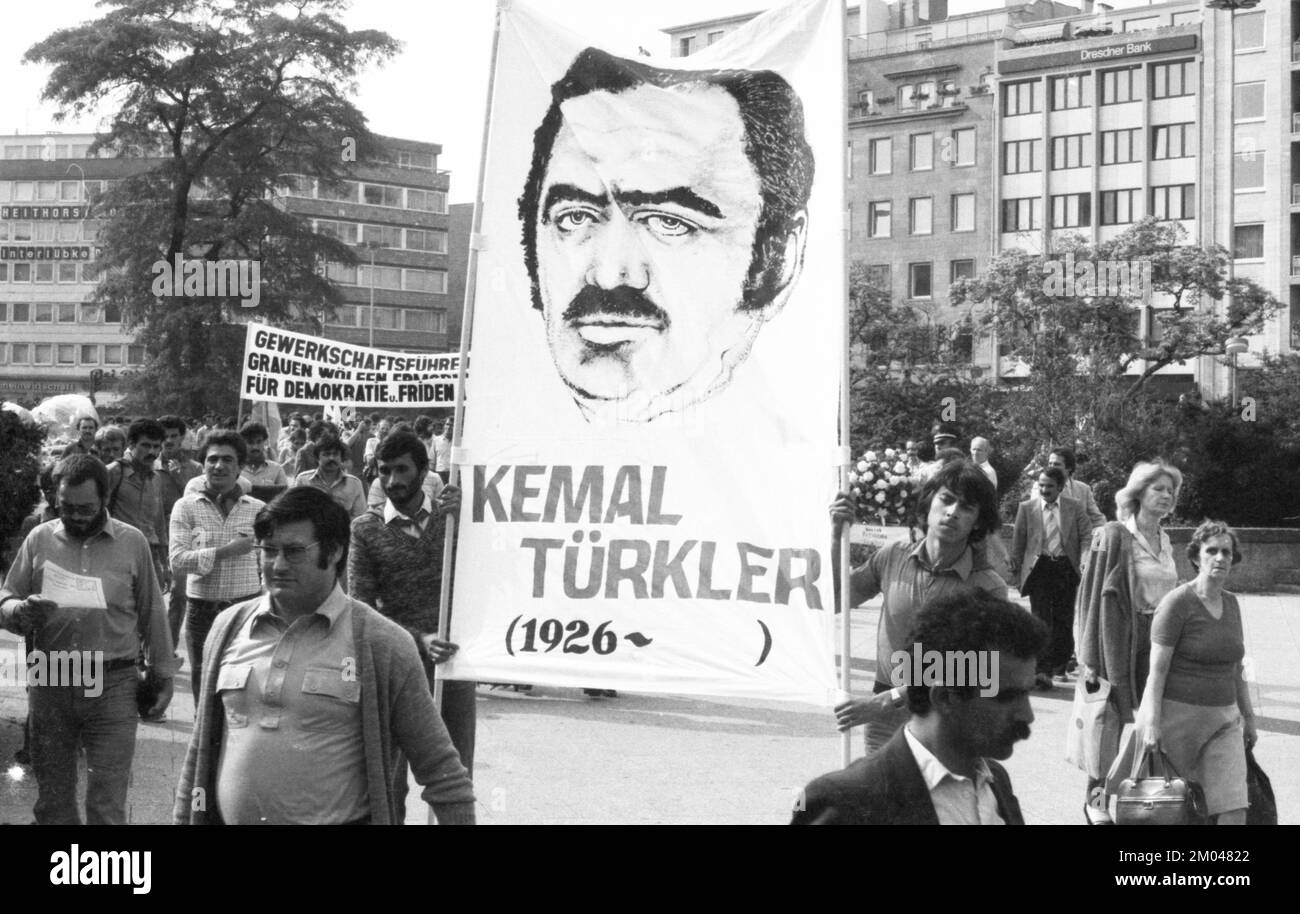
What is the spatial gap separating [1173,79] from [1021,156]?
23.0ft

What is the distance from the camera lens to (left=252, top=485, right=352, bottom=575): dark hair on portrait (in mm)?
4188

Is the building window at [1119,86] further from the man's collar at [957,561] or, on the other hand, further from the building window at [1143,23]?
the man's collar at [957,561]

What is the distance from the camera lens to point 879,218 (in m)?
77.6

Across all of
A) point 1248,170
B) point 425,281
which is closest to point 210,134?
point 1248,170

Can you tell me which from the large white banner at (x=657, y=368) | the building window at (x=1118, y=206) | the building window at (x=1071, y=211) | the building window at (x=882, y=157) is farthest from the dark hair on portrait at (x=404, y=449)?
the building window at (x=882, y=157)

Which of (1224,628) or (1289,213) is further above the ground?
(1289,213)

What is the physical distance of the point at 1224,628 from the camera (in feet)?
20.9

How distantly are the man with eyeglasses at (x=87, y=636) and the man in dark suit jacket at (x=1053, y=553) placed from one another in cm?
693

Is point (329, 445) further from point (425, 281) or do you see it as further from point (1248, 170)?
point (425, 281)

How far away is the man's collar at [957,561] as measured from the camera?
554cm

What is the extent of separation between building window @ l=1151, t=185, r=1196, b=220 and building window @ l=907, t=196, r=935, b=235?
31.8ft
